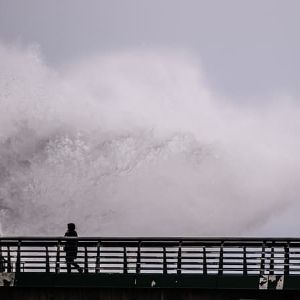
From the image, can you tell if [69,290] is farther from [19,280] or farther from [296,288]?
[296,288]

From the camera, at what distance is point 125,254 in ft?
58.5

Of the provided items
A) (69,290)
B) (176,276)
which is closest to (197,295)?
(176,276)

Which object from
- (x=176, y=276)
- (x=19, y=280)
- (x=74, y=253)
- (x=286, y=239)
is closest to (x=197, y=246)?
(x=176, y=276)

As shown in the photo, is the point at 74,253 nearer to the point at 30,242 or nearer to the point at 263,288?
the point at 30,242

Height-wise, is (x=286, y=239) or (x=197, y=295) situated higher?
(x=286, y=239)

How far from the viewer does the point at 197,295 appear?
54.5ft

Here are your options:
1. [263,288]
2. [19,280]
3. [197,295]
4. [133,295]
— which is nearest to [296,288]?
[263,288]

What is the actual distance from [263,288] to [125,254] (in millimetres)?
3976

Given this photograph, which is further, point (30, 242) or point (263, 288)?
point (30, 242)

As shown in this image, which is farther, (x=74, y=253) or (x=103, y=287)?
(x=74, y=253)

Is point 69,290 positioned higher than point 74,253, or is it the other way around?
point 74,253

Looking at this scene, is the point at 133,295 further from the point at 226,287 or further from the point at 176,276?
the point at 226,287

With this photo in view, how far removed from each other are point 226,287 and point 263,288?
3.18 ft

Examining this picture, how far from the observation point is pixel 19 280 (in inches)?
669
